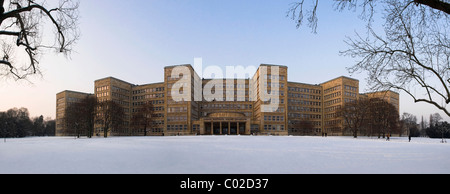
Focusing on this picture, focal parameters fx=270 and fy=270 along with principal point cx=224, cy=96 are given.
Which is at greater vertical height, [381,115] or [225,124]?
[381,115]

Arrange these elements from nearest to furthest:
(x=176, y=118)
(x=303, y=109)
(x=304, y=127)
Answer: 1. (x=304, y=127)
2. (x=176, y=118)
3. (x=303, y=109)

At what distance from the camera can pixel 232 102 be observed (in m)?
134

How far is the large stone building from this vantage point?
116 metres

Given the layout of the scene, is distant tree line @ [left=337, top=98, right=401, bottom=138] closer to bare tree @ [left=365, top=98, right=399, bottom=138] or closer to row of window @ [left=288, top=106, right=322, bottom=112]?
bare tree @ [left=365, top=98, right=399, bottom=138]

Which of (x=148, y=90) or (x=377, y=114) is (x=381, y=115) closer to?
(x=377, y=114)

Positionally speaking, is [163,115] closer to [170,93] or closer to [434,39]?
[170,93]

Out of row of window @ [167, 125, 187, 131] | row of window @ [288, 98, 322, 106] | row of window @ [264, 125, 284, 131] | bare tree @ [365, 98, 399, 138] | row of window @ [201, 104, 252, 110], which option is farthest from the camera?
row of window @ [201, 104, 252, 110]

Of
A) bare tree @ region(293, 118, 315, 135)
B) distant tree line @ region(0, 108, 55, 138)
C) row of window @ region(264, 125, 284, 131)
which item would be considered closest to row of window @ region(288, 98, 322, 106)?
bare tree @ region(293, 118, 315, 135)

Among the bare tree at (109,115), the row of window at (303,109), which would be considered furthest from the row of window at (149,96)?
the row of window at (303,109)

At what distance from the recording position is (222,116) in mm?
117188

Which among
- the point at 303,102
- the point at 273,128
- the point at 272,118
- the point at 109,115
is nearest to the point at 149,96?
the point at 109,115

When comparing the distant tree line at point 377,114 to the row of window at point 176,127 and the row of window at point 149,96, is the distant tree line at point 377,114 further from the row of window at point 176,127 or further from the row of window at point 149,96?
the row of window at point 149,96
